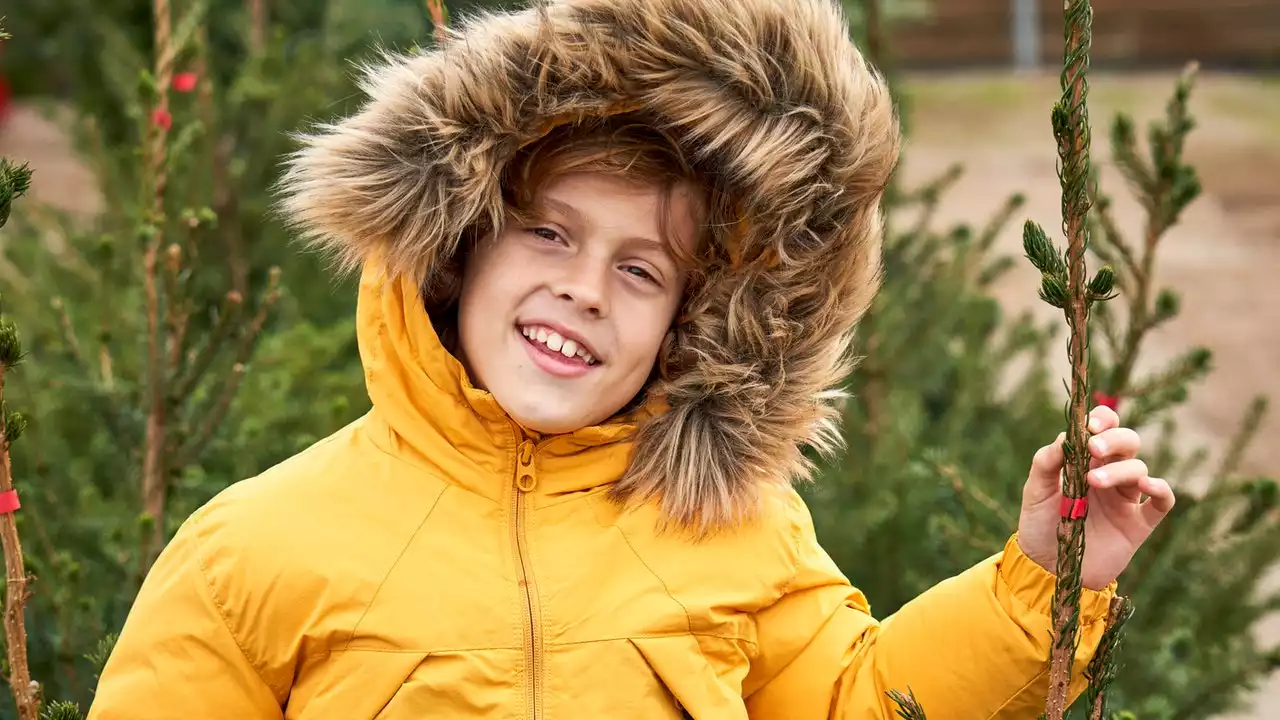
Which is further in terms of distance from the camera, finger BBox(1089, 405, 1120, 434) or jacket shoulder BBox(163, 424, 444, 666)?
jacket shoulder BBox(163, 424, 444, 666)

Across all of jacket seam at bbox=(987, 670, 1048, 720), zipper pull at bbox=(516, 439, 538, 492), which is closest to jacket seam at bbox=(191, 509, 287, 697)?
zipper pull at bbox=(516, 439, 538, 492)

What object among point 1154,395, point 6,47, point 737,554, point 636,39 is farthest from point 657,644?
point 6,47

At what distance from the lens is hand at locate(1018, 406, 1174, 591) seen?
1.81 meters

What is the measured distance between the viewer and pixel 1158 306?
266cm

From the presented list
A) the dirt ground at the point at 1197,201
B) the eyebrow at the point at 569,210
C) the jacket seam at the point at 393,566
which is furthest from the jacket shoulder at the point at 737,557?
the dirt ground at the point at 1197,201

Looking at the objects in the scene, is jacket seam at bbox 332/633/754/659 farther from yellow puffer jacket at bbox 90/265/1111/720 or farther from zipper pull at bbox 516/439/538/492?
zipper pull at bbox 516/439/538/492

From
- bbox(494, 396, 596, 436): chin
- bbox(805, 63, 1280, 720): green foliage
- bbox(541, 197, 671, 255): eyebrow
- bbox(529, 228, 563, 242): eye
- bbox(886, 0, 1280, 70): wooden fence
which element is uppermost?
bbox(886, 0, 1280, 70): wooden fence

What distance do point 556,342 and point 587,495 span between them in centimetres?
→ 22

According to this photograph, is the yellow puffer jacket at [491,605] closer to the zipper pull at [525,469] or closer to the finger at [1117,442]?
the zipper pull at [525,469]

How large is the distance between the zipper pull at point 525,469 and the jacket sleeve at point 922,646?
1.24 feet

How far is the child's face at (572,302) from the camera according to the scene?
207cm

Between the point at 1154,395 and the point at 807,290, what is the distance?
118cm

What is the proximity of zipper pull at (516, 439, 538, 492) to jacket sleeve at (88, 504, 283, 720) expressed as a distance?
0.42 metres

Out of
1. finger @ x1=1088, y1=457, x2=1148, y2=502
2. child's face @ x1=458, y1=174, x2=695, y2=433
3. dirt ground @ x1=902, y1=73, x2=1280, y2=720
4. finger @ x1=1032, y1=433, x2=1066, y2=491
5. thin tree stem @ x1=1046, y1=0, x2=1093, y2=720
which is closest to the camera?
thin tree stem @ x1=1046, y1=0, x2=1093, y2=720
